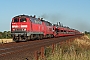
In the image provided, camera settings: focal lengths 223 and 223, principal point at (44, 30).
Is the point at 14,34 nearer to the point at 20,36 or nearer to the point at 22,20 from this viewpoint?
the point at 20,36

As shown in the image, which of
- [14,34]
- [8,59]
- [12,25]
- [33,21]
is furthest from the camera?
[33,21]

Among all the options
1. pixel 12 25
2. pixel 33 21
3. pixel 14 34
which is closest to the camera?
pixel 14 34

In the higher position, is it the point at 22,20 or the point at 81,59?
the point at 22,20

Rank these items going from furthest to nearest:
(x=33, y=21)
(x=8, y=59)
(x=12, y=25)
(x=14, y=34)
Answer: (x=33, y=21) → (x=12, y=25) → (x=14, y=34) → (x=8, y=59)

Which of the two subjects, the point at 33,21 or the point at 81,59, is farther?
the point at 33,21

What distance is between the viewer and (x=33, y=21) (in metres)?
35.2

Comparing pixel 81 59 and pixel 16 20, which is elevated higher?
pixel 16 20

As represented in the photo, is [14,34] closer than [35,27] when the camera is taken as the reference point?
Yes

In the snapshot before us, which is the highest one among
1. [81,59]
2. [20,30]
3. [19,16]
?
[19,16]

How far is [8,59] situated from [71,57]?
411 centimetres

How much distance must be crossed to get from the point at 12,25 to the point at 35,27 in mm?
4397

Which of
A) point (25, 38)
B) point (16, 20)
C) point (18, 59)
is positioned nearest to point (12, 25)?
point (16, 20)

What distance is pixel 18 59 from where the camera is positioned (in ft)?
47.9

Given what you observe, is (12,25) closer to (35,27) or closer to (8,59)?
(35,27)
